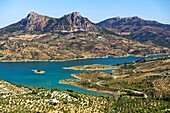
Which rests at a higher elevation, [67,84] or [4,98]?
[4,98]

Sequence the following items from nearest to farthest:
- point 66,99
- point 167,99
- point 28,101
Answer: point 28,101
point 66,99
point 167,99

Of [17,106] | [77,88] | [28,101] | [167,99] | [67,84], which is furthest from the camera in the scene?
[67,84]

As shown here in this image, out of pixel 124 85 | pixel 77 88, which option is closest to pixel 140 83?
pixel 124 85

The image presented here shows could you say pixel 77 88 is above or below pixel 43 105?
below

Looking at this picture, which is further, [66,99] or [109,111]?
[66,99]

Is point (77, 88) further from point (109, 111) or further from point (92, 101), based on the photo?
point (109, 111)

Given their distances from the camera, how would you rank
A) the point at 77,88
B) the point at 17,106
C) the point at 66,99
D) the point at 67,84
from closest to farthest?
the point at 17,106
the point at 66,99
the point at 77,88
the point at 67,84

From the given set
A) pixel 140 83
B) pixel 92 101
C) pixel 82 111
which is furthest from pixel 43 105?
pixel 140 83

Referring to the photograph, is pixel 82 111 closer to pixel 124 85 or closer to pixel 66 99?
pixel 66 99

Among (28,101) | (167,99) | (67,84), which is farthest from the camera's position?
(67,84)
